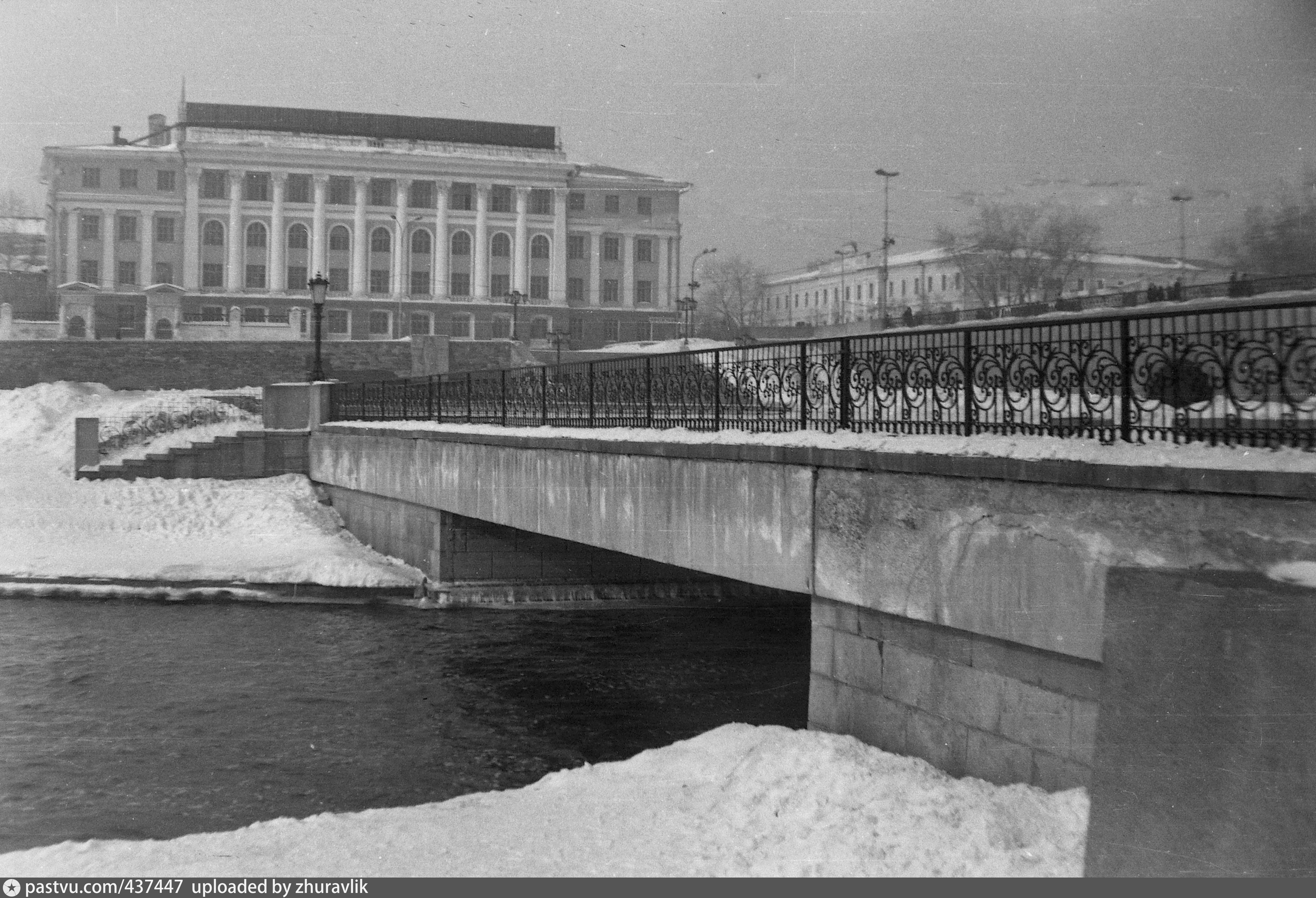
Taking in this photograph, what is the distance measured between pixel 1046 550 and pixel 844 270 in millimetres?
36803

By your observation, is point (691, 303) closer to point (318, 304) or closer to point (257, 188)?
point (318, 304)

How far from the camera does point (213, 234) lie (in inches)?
2589

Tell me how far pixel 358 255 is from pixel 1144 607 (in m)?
63.5

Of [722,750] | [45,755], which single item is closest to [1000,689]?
[722,750]

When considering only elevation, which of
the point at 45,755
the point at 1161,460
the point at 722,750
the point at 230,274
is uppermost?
the point at 230,274

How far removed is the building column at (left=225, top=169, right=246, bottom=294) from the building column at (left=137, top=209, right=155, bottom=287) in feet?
13.9

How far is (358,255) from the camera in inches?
2554

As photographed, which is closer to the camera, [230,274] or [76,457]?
[76,457]

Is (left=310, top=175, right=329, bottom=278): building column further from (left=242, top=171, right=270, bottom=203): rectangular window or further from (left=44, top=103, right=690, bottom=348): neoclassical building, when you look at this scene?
(left=242, top=171, right=270, bottom=203): rectangular window

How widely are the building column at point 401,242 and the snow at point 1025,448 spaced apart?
182ft

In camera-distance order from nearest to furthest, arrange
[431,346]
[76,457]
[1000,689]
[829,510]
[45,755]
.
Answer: [1000,689] < [829,510] < [45,755] < [76,457] < [431,346]

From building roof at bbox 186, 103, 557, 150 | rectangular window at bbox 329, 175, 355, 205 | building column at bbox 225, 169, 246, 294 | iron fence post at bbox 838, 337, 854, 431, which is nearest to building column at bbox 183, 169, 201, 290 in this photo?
building column at bbox 225, 169, 246, 294

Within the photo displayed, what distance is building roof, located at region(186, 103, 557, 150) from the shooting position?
195 ft
